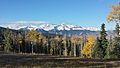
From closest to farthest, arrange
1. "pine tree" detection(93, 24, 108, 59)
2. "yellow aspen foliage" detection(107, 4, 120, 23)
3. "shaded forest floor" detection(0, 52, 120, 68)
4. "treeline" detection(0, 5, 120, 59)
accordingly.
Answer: "shaded forest floor" detection(0, 52, 120, 68) → "yellow aspen foliage" detection(107, 4, 120, 23) → "treeline" detection(0, 5, 120, 59) → "pine tree" detection(93, 24, 108, 59)

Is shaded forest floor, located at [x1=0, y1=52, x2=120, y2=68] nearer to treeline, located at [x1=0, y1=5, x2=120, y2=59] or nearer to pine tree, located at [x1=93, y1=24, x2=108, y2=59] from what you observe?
treeline, located at [x1=0, y1=5, x2=120, y2=59]

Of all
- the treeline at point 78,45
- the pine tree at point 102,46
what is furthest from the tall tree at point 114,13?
the pine tree at point 102,46

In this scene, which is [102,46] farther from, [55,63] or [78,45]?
[78,45]

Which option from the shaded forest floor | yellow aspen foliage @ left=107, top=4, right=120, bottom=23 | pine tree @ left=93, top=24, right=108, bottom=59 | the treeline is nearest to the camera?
the shaded forest floor

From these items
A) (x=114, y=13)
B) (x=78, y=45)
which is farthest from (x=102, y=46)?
(x=78, y=45)

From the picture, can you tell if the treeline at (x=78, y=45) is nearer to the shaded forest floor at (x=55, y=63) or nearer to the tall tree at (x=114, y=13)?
the tall tree at (x=114, y=13)

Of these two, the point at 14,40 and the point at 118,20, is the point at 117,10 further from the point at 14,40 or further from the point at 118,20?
the point at 14,40

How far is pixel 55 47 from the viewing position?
17275 cm

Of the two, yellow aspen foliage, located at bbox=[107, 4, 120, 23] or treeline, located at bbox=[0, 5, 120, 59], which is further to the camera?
treeline, located at bbox=[0, 5, 120, 59]

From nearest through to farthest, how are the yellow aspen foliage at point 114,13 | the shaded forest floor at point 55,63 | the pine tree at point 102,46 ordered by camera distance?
the shaded forest floor at point 55,63
the yellow aspen foliage at point 114,13
the pine tree at point 102,46

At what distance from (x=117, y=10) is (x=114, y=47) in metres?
40.4

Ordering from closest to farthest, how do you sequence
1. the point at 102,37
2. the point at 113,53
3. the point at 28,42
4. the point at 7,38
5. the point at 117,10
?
the point at 117,10 < the point at 113,53 < the point at 102,37 < the point at 7,38 < the point at 28,42

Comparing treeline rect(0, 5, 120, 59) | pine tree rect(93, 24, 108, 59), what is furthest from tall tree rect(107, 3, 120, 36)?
pine tree rect(93, 24, 108, 59)

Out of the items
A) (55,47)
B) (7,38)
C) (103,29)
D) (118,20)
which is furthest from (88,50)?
(118,20)
